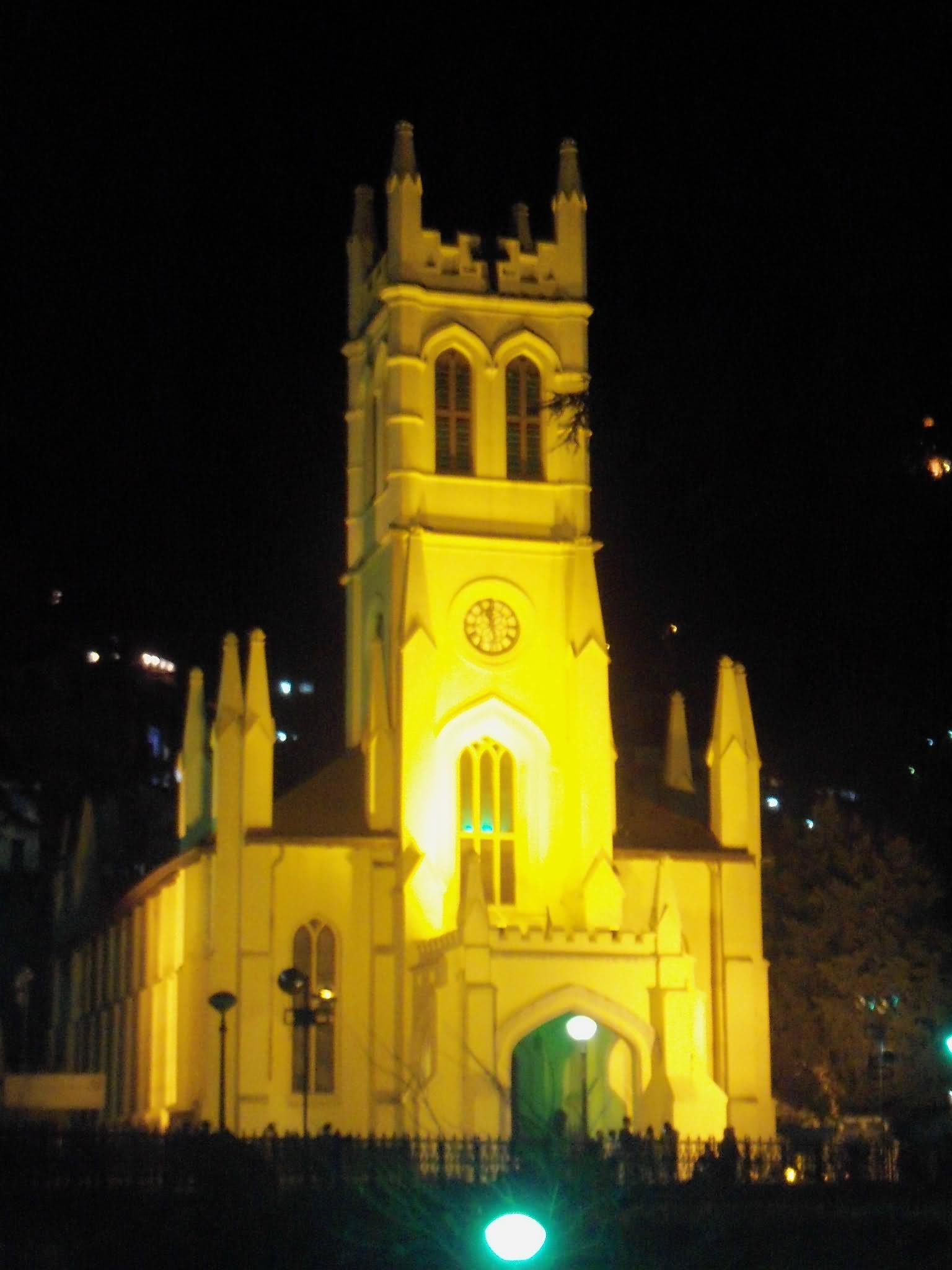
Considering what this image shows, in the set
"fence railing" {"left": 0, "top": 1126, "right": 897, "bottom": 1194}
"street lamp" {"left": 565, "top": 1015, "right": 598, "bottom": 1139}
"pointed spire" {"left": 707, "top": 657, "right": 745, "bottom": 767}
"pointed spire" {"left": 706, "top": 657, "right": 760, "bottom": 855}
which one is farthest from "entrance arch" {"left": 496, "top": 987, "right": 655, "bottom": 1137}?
"fence railing" {"left": 0, "top": 1126, "right": 897, "bottom": 1194}

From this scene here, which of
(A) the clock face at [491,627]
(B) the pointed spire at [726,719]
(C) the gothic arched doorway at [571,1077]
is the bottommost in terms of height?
(C) the gothic arched doorway at [571,1077]

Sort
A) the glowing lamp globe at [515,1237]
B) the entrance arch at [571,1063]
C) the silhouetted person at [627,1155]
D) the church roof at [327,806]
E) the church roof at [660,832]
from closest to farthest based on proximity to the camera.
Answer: the glowing lamp globe at [515,1237]
the silhouetted person at [627,1155]
the entrance arch at [571,1063]
the church roof at [327,806]
the church roof at [660,832]

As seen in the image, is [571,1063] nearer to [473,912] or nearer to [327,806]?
[473,912]

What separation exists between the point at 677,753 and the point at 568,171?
16044 millimetres

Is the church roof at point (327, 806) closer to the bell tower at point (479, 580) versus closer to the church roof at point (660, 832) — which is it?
the bell tower at point (479, 580)

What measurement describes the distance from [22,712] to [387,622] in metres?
19.6

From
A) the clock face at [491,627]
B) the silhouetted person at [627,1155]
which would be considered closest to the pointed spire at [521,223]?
the clock face at [491,627]

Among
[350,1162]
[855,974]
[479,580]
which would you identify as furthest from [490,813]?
[350,1162]

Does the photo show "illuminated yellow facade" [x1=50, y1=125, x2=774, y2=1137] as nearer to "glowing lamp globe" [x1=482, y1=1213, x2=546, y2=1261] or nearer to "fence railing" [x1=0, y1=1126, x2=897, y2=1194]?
"fence railing" [x1=0, y1=1126, x2=897, y2=1194]

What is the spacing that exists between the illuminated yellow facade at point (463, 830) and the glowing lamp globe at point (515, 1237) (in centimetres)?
2721

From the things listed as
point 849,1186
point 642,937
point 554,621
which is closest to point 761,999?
point 642,937

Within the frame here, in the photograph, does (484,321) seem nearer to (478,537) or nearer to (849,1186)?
(478,537)

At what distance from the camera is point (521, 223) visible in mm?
62000

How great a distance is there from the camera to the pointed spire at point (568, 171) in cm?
6106
